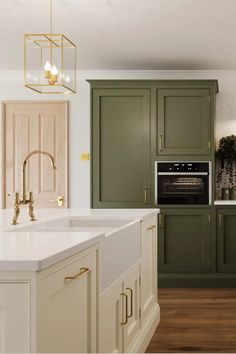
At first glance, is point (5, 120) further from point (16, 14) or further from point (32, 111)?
point (16, 14)

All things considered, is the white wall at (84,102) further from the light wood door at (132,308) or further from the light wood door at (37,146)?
the light wood door at (132,308)

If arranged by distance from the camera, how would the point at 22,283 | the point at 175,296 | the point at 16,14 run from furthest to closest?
the point at 175,296 < the point at 16,14 < the point at 22,283

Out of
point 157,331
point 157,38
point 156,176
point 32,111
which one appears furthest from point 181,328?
point 32,111

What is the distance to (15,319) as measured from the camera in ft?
4.82

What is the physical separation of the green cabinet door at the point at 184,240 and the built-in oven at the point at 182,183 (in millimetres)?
123

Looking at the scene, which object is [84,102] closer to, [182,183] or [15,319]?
[182,183]

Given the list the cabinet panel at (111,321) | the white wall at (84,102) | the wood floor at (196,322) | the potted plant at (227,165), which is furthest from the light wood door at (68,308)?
the white wall at (84,102)

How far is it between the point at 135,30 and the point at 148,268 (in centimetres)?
216

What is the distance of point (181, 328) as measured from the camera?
4207mm

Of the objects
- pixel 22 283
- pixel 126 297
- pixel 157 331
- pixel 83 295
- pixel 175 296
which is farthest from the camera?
pixel 175 296

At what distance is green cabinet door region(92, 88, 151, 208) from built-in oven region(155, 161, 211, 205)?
0.14 metres

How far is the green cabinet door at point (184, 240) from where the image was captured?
5.93 metres

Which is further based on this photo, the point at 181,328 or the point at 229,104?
the point at 229,104

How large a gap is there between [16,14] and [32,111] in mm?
2322
